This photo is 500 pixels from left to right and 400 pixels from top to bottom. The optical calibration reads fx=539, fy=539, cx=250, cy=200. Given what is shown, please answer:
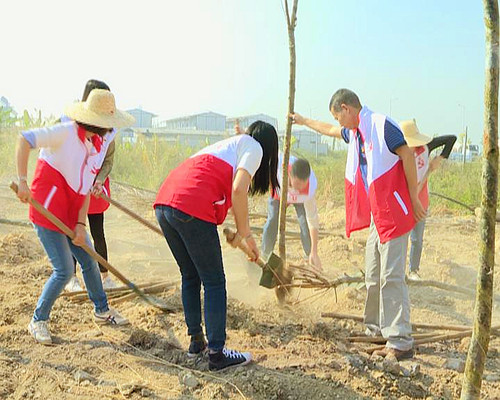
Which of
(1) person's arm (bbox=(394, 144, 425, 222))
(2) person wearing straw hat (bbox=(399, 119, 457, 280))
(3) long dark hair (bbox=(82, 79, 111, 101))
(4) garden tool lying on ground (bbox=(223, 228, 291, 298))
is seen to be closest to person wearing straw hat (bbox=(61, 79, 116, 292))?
(3) long dark hair (bbox=(82, 79, 111, 101))

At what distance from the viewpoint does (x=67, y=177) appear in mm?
3502

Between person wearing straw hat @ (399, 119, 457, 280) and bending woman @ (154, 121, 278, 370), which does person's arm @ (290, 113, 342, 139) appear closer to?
person wearing straw hat @ (399, 119, 457, 280)

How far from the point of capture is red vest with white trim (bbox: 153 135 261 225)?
2.97 meters

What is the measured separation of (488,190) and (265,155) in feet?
4.82

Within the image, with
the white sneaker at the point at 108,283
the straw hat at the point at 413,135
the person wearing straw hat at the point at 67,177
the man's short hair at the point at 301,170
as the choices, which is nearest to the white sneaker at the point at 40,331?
the person wearing straw hat at the point at 67,177

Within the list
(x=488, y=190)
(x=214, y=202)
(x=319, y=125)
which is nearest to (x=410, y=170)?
(x=319, y=125)

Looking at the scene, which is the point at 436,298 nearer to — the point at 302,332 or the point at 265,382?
the point at 302,332

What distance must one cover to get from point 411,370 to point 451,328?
2.79ft

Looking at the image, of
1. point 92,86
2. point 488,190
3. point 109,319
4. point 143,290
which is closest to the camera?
point 488,190

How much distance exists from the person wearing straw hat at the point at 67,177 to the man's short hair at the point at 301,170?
5.95 feet

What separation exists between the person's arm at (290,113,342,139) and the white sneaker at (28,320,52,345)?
7.72 ft

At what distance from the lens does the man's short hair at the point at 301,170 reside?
4.96 metres

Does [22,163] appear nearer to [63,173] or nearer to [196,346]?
[63,173]

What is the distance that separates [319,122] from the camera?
4375 millimetres
